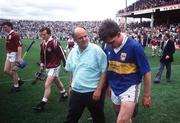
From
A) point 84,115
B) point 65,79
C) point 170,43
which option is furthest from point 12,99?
point 170,43

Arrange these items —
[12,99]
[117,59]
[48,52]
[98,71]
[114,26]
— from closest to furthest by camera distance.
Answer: [114,26]
[117,59]
[98,71]
[48,52]
[12,99]

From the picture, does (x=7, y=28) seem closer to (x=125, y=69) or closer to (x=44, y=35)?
(x=44, y=35)

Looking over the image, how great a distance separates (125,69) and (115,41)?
0.45m

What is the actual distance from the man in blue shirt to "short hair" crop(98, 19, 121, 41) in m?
0.68

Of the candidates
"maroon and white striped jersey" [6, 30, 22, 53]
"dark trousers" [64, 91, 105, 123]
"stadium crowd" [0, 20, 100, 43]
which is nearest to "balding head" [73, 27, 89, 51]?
"dark trousers" [64, 91, 105, 123]

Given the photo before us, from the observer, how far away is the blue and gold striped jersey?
456cm

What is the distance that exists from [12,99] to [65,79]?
159 inches

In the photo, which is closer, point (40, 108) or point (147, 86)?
point (147, 86)

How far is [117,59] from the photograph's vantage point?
4.67 metres

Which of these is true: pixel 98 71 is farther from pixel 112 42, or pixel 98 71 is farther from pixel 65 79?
pixel 65 79

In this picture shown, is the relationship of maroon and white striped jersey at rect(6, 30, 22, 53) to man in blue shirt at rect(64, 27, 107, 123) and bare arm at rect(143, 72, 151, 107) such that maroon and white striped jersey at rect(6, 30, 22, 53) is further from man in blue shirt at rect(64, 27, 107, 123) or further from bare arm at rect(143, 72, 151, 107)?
bare arm at rect(143, 72, 151, 107)

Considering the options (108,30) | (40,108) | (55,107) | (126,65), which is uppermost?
(108,30)

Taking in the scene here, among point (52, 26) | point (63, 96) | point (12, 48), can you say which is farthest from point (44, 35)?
point (52, 26)

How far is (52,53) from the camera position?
828cm
